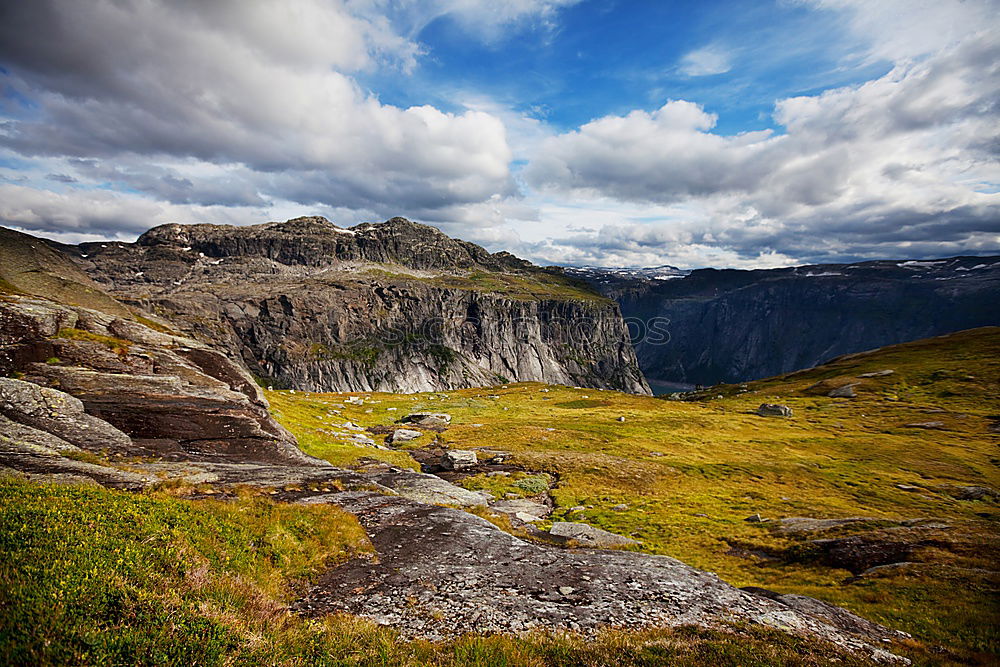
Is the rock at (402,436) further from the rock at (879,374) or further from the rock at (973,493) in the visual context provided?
the rock at (879,374)

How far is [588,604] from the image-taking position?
14.0 meters

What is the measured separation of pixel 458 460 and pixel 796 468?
42.1 m

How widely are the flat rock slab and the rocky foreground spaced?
6 centimetres

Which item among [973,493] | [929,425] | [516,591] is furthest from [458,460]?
[929,425]

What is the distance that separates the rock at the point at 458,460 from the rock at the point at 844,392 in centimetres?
9856

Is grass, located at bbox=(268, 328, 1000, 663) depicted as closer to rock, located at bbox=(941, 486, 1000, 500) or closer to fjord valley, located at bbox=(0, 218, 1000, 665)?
fjord valley, located at bbox=(0, 218, 1000, 665)

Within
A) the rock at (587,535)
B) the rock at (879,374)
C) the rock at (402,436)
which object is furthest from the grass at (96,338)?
the rock at (879,374)

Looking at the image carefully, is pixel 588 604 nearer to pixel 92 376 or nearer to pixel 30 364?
pixel 92 376

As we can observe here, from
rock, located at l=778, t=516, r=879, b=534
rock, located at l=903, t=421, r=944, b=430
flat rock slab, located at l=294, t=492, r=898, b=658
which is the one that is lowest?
rock, located at l=903, t=421, r=944, b=430

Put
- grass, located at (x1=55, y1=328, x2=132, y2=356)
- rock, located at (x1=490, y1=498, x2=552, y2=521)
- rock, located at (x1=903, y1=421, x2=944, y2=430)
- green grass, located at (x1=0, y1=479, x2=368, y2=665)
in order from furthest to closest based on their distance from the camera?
rock, located at (x1=903, y1=421, x2=944, y2=430), rock, located at (x1=490, y1=498, x2=552, y2=521), grass, located at (x1=55, y1=328, x2=132, y2=356), green grass, located at (x1=0, y1=479, x2=368, y2=665)

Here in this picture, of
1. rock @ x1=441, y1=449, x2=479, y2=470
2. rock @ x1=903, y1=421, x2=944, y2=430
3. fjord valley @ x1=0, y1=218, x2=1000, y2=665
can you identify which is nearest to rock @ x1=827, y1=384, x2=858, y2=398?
rock @ x1=903, y1=421, x2=944, y2=430

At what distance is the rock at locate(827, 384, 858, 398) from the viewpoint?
98794 mm

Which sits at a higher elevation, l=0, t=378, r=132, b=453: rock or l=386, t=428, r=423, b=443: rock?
l=0, t=378, r=132, b=453: rock

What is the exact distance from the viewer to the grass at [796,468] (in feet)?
63.6
